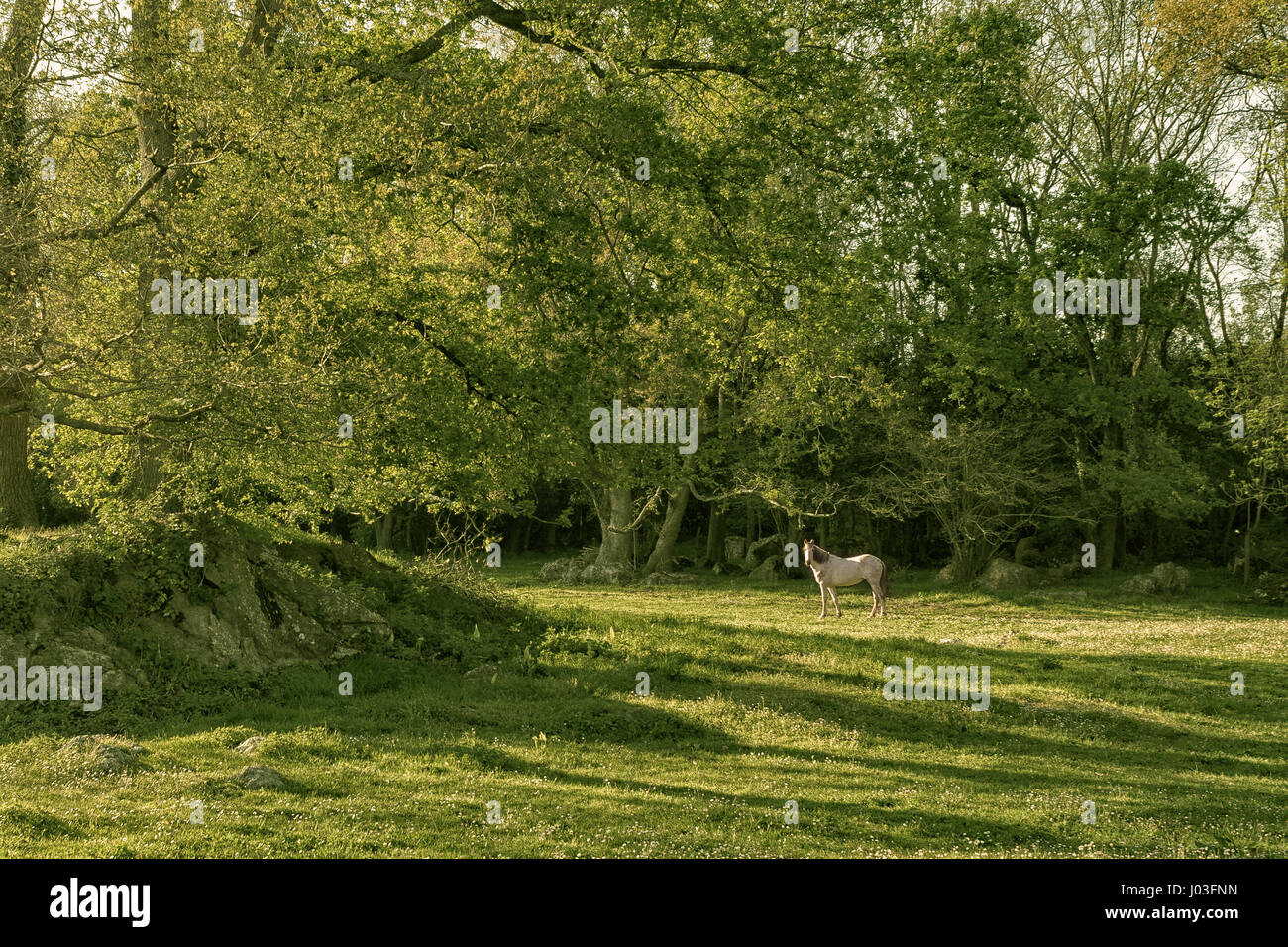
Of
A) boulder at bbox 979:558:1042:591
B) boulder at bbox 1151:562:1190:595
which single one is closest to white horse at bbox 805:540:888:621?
boulder at bbox 979:558:1042:591

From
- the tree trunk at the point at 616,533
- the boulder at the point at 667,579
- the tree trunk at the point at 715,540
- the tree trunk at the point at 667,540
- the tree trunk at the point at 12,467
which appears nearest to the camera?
the tree trunk at the point at 12,467

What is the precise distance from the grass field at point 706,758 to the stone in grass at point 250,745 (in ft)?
0.72

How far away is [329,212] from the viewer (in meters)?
16.8

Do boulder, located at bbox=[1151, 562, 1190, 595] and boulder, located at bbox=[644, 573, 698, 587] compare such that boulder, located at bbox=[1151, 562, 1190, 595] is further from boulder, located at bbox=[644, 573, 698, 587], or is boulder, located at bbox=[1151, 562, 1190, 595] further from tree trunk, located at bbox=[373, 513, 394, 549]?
tree trunk, located at bbox=[373, 513, 394, 549]

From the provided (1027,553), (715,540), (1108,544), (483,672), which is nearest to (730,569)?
(715,540)

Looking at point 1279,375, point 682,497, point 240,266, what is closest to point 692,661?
point 240,266

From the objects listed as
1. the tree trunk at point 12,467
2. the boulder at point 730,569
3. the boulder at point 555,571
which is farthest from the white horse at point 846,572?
the tree trunk at point 12,467

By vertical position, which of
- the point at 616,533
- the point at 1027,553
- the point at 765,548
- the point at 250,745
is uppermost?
the point at 616,533

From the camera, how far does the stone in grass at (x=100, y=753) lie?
42.1 feet

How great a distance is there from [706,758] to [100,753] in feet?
26.0

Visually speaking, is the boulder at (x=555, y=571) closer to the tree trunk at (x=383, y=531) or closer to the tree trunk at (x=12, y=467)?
the tree trunk at (x=383, y=531)

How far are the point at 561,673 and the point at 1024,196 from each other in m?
29.9

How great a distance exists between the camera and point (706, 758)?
14641 mm

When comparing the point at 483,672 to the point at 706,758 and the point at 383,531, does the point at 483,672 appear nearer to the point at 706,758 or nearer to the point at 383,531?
the point at 706,758
